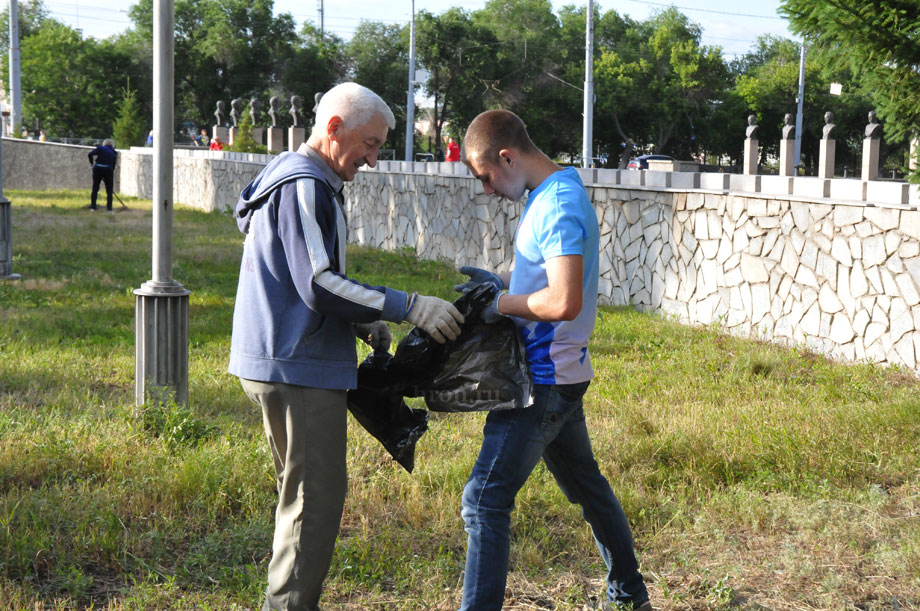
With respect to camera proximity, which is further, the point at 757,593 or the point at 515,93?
the point at 515,93

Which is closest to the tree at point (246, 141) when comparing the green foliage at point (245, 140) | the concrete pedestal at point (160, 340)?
the green foliage at point (245, 140)

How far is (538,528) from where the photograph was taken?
4.58 metres

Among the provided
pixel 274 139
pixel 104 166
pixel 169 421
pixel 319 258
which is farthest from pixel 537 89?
pixel 319 258

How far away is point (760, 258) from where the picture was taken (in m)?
9.34

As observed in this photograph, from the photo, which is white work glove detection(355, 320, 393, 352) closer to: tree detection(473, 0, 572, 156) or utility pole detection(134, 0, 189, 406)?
utility pole detection(134, 0, 189, 406)

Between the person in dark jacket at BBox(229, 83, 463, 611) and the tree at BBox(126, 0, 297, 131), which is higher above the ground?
the tree at BBox(126, 0, 297, 131)

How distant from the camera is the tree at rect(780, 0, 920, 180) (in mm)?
5844

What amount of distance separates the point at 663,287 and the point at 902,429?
16.0ft

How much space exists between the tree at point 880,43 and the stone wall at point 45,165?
3297cm

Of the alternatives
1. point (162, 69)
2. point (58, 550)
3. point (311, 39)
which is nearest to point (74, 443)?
point (58, 550)

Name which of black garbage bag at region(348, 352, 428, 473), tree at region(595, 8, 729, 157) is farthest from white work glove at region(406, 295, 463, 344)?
tree at region(595, 8, 729, 157)

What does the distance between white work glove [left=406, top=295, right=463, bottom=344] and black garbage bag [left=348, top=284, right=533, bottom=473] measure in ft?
0.53

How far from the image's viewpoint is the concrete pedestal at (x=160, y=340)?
5.62 meters

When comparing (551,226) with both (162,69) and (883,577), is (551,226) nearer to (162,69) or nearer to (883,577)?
(883,577)
